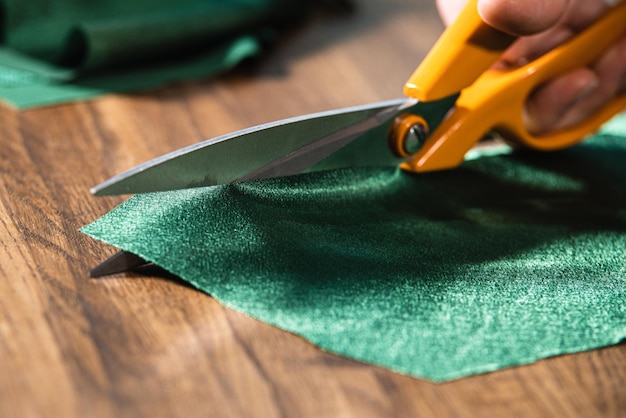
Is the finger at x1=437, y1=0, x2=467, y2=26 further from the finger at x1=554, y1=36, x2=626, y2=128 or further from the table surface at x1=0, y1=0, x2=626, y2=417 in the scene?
the table surface at x1=0, y1=0, x2=626, y2=417

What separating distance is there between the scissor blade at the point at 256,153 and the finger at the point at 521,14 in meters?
0.10

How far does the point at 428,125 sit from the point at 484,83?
Answer: 0.25 ft

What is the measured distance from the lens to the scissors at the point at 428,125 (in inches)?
23.3

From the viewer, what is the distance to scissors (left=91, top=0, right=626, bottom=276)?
0.59 meters

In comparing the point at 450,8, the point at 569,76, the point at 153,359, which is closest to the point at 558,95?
the point at 569,76

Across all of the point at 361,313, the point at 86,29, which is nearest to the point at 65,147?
the point at 86,29

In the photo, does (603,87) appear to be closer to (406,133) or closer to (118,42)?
(406,133)

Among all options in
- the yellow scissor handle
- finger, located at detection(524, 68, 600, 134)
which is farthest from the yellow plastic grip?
finger, located at detection(524, 68, 600, 134)

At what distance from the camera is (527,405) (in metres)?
0.53

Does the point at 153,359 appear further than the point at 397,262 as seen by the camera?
No

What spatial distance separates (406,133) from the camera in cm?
70

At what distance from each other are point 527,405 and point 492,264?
0.52 ft

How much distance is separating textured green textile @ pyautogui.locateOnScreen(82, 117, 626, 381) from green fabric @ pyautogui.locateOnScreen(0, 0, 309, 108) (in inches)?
12.8

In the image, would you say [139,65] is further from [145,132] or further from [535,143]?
[535,143]
